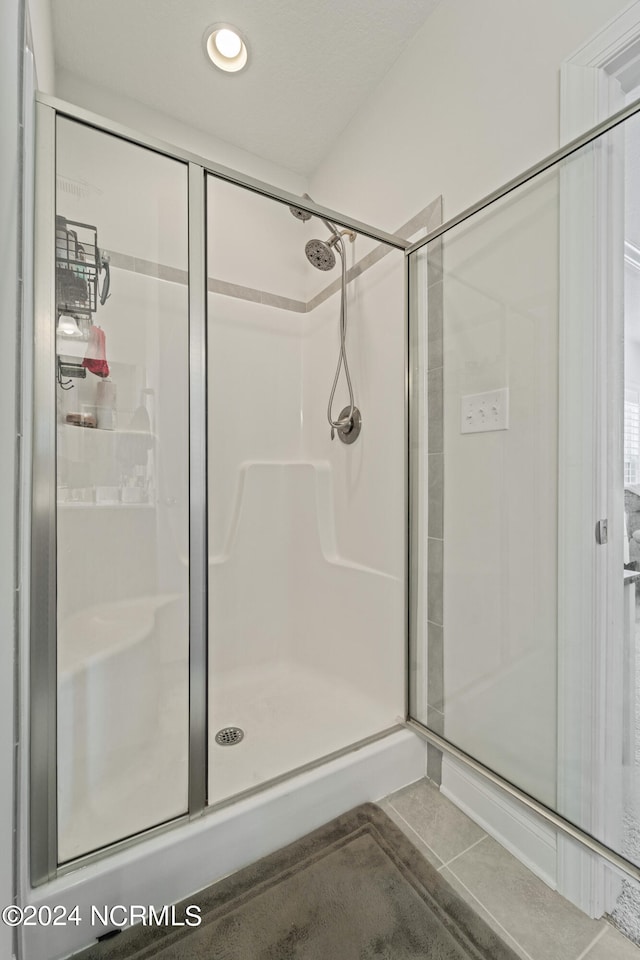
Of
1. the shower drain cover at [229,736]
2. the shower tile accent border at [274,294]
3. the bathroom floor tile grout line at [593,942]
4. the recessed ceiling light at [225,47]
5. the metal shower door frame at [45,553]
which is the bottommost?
the bathroom floor tile grout line at [593,942]

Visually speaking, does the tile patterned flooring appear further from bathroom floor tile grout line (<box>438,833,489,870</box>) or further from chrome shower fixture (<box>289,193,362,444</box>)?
chrome shower fixture (<box>289,193,362,444</box>)

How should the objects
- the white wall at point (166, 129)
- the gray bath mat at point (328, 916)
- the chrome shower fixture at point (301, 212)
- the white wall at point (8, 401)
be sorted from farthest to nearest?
1. the white wall at point (166, 129)
2. the chrome shower fixture at point (301, 212)
3. the gray bath mat at point (328, 916)
4. the white wall at point (8, 401)

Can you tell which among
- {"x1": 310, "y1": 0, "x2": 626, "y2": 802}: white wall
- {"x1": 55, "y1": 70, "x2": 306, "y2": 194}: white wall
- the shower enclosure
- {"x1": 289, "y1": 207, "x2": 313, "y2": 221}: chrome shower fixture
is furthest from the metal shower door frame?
{"x1": 55, "y1": 70, "x2": 306, "y2": 194}: white wall

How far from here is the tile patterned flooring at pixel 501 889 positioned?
3.00 ft

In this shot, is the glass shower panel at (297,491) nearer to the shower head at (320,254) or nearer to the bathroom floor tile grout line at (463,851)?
the shower head at (320,254)

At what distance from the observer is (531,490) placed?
3.73ft

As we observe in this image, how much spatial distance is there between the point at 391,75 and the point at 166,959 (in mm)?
2637

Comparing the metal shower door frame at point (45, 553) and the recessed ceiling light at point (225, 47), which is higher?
the recessed ceiling light at point (225, 47)

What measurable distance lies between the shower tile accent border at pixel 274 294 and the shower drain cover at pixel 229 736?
55.1 inches

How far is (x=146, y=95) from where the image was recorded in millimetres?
1752

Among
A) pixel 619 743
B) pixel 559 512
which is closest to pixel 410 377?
pixel 559 512

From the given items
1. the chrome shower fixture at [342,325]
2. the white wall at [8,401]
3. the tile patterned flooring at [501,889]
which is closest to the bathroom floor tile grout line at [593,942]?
→ the tile patterned flooring at [501,889]

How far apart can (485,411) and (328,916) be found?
1275 millimetres

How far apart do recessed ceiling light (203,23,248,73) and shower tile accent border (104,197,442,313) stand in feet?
2.40
